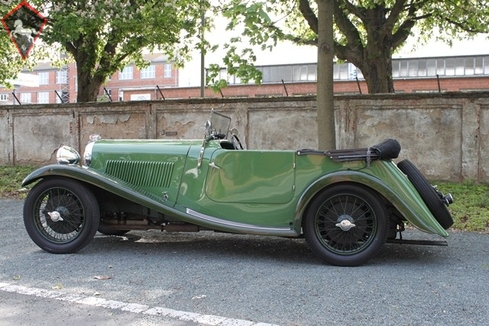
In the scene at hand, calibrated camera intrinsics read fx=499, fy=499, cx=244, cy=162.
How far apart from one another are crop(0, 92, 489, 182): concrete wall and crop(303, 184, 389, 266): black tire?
6.46 meters

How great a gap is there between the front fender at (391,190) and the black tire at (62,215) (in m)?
2.33

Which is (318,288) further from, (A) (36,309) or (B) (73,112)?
(B) (73,112)

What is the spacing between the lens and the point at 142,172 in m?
5.81

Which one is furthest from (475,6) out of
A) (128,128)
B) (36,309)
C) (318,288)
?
(36,309)

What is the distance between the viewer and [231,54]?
9.58 meters

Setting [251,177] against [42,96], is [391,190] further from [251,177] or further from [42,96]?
[42,96]

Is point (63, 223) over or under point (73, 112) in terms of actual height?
under

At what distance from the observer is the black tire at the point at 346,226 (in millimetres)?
4984

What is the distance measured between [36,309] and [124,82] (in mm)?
74962

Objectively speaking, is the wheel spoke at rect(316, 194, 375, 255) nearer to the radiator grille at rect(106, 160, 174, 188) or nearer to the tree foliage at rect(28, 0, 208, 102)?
the radiator grille at rect(106, 160, 174, 188)

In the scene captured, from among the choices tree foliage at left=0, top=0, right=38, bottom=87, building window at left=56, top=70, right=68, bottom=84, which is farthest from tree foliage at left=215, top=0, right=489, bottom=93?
building window at left=56, top=70, right=68, bottom=84

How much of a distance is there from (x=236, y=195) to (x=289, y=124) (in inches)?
275

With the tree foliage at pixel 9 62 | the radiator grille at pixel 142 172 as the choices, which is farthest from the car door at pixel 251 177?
the tree foliage at pixel 9 62

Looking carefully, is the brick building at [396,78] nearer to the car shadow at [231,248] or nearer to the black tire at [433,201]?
the car shadow at [231,248]
